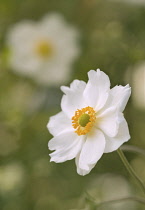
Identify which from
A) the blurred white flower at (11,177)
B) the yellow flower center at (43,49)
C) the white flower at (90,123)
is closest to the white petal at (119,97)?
the white flower at (90,123)

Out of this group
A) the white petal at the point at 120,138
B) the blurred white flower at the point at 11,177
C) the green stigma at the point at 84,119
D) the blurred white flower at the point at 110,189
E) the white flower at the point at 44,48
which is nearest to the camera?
the white petal at the point at 120,138

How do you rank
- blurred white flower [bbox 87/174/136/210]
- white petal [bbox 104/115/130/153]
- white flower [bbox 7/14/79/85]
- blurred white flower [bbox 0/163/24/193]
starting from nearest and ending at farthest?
white petal [bbox 104/115/130/153], blurred white flower [bbox 0/163/24/193], blurred white flower [bbox 87/174/136/210], white flower [bbox 7/14/79/85]

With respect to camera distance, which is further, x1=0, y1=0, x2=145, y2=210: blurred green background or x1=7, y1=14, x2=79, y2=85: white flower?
x1=7, y1=14, x2=79, y2=85: white flower

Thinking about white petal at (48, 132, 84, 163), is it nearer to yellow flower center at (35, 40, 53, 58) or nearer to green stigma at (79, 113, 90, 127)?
green stigma at (79, 113, 90, 127)

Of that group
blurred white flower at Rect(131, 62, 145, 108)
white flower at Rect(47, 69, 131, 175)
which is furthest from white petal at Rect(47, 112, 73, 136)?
blurred white flower at Rect(131, 62, 145, 108)

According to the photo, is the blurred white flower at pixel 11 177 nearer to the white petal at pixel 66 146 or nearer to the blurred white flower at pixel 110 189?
→ the blurred white flower at pixel 110 189

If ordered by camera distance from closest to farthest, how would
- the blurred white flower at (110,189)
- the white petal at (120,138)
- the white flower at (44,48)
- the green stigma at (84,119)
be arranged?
the white petal at (120,138) → the green stigma at (84,119) → the blurred white flower at (110,189) → the white flower at (44,48)

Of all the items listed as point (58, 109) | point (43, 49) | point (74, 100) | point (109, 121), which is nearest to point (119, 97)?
point (109, 121)
